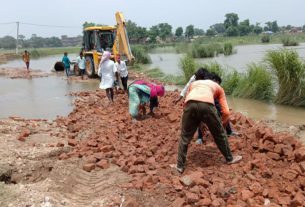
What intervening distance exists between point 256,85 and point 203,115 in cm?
744

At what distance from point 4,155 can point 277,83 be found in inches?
312

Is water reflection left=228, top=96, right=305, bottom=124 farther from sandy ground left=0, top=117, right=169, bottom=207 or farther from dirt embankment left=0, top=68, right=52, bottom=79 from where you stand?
dirt embankment left=0, top=68, right=52, bottom=79

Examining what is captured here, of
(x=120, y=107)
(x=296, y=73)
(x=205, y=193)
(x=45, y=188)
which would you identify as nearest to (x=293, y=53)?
(x=296, y=73)

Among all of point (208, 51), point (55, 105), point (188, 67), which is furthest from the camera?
point (208, 51)

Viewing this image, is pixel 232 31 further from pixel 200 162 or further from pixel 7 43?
pixel 200 162

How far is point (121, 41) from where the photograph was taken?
16.0 m

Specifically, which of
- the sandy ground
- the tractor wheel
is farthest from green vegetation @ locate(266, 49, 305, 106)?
the tractor wheel

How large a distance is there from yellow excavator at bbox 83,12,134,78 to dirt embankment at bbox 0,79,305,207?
28.1 feet

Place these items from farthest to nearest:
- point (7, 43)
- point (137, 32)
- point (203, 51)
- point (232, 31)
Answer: point (7, 43) < point (232, 31) < point (137, 32) < point (203, 51)

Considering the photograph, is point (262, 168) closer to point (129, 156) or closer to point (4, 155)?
point (129, 156)

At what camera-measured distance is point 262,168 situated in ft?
15.4

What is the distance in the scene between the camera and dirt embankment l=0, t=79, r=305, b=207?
4.22 m

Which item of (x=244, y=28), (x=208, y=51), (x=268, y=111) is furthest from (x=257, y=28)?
(x=268, y=111)

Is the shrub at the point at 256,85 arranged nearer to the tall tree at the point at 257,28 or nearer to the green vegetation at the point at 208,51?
the green vegetation at the point at 208,51
